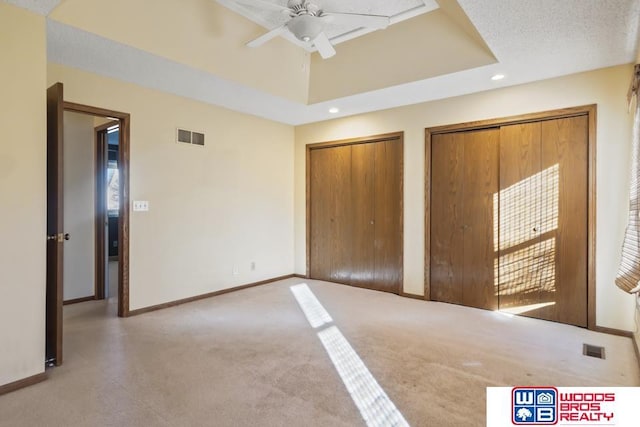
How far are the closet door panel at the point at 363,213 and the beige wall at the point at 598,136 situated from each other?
0.38m

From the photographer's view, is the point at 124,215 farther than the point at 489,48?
Yes

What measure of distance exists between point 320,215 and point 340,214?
1.23 feet

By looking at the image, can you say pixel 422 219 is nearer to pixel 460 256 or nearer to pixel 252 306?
pixel 460 256

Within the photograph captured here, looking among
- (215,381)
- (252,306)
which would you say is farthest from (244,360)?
(252,306)

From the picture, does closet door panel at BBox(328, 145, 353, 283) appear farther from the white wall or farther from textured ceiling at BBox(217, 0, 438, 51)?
the white wall

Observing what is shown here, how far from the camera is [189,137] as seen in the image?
4129 mm

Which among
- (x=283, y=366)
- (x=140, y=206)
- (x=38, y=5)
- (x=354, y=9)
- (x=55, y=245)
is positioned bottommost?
(x=283, y=366)

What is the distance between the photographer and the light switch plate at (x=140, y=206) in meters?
3.67

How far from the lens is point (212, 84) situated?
11.9 ft

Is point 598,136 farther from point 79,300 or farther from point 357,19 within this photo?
point 79,300

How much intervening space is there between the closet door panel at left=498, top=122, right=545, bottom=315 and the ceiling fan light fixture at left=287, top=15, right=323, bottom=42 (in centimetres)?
235

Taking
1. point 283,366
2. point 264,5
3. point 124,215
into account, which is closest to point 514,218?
point 283,366

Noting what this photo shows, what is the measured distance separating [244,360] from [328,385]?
2.38 ft

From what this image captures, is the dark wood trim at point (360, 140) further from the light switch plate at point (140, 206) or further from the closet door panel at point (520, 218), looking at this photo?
the light switch plate at point (140, 206)
